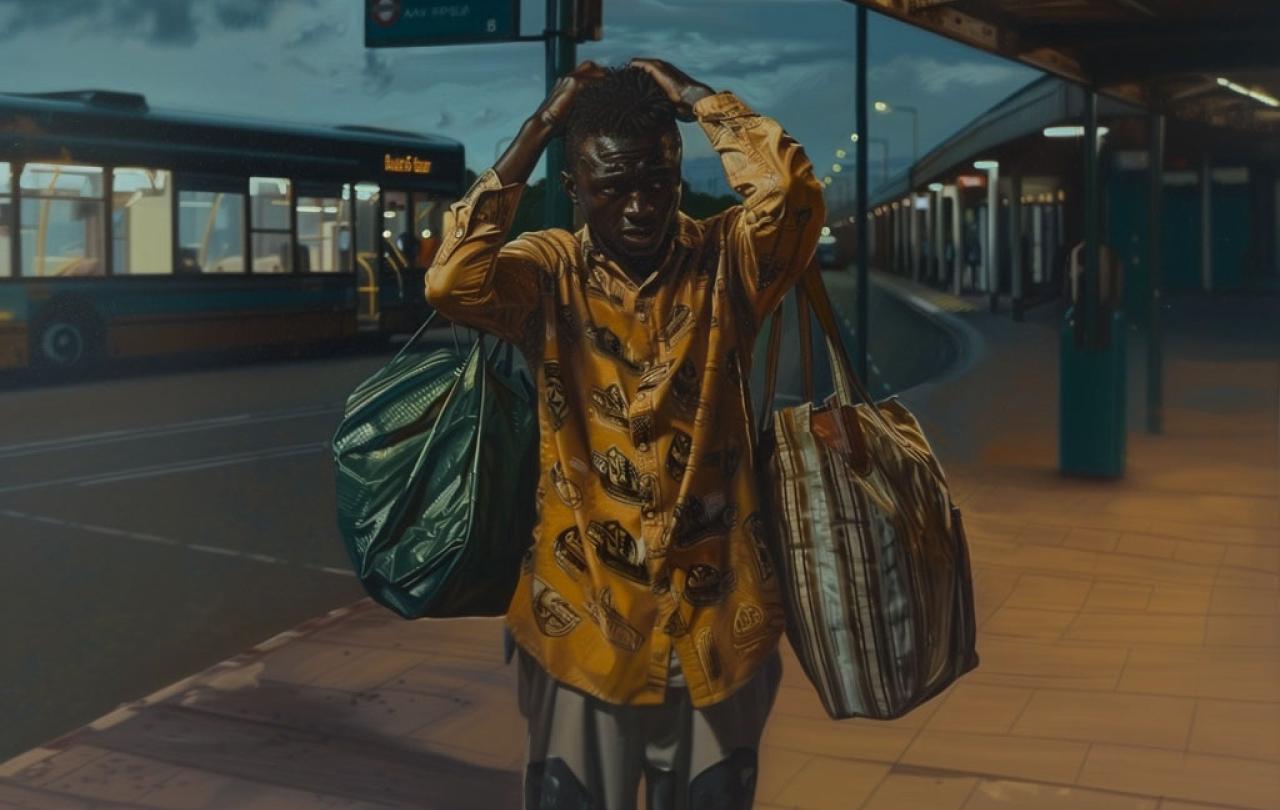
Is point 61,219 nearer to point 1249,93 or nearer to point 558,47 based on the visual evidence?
point 1249,93

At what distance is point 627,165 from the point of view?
219cm

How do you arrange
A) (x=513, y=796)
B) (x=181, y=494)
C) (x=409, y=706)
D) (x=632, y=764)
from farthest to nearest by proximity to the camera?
(x=181, y=494) → (x=409, y=706) → (x=513, y=796) → (x=632, y=764)

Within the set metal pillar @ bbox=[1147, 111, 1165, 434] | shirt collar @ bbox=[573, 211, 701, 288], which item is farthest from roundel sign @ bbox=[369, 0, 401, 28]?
metal pillar @ bbox=[1147, 111, 1165, 434]

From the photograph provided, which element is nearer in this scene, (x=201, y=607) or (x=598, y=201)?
(x=598, y=201)

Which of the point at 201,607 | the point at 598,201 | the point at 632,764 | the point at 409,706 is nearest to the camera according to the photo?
the point at 598,201

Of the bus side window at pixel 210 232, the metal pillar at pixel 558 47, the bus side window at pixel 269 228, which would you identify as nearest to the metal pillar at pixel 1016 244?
the bus side window at pixel 269 228

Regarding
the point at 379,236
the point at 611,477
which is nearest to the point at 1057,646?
the point at 611,477

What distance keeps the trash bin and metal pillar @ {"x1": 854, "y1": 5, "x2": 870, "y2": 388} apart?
158 inches

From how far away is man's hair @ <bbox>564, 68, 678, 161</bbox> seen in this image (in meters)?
2.22

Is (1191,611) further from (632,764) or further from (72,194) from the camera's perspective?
(72,194)

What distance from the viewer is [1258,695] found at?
5.10 meters

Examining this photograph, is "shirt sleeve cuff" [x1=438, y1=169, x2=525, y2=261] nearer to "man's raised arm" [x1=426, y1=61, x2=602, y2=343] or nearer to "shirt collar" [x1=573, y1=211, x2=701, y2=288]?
"man's raised arm" [x1=426, y1=61, x2=602, y2=343]

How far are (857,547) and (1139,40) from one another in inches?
213

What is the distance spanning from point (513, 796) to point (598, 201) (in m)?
2.29
